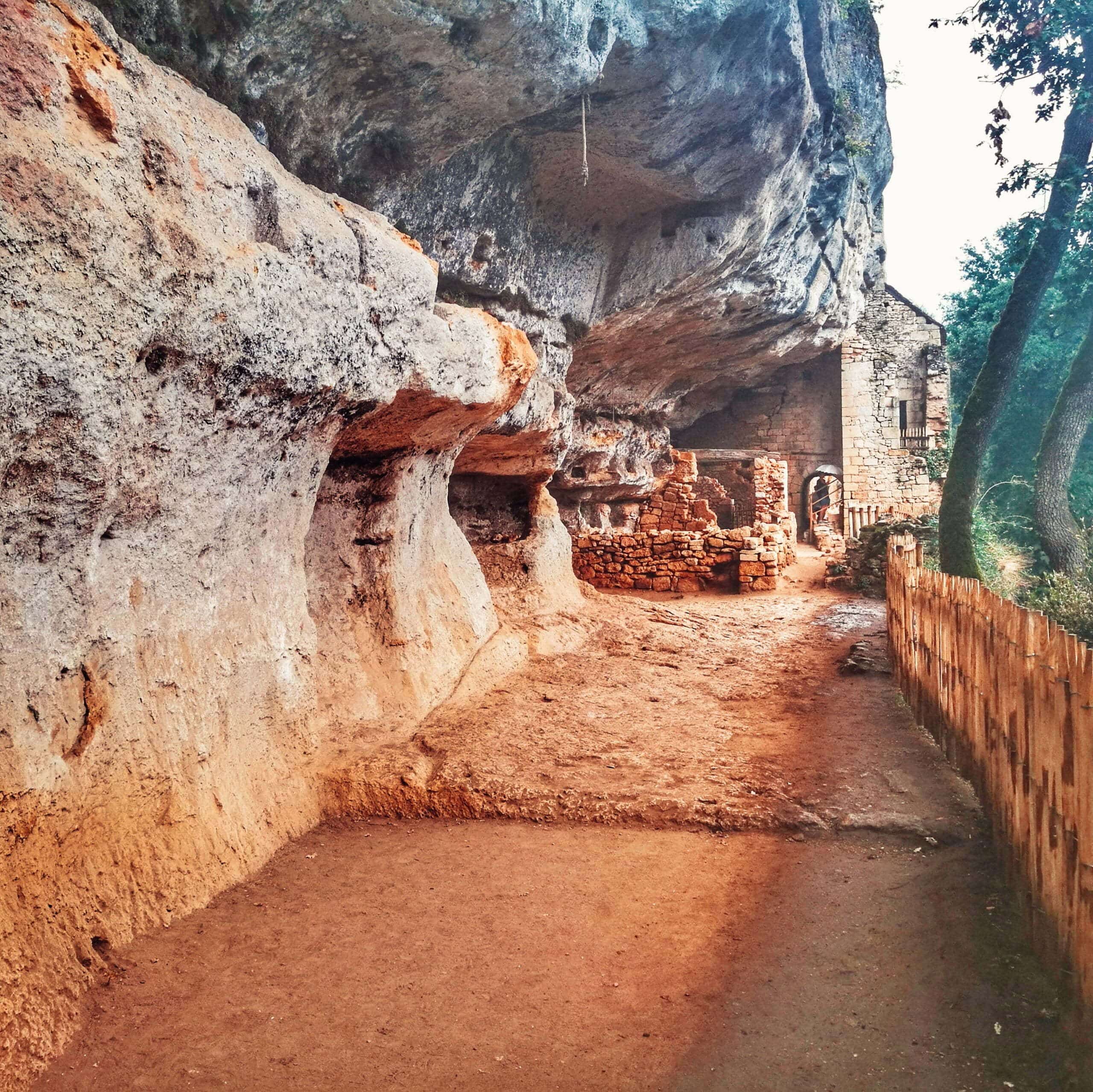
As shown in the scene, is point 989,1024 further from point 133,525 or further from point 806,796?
point 133,525

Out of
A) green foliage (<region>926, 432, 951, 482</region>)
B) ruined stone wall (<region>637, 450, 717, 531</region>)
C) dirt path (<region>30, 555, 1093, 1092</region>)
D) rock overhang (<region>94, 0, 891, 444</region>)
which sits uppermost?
rock overhang (<region>94, 0, 891, 444</region>)

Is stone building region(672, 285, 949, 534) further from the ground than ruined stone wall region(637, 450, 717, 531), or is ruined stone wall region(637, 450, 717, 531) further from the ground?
stone building region(672, 285, 949, 534)

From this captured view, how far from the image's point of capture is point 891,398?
69.6 ft

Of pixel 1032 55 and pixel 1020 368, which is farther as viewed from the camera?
pixel 1020 368

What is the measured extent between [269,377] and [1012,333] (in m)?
9.99

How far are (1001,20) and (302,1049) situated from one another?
43.7 ft

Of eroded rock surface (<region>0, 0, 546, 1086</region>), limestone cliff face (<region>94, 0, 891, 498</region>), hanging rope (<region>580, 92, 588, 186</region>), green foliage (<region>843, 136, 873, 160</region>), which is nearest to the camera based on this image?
eroded rock surface (<region>0, 0, 546, 1086</region>)

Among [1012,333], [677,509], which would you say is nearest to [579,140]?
[1012,333]

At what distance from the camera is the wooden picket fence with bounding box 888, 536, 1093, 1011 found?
8.70 feet

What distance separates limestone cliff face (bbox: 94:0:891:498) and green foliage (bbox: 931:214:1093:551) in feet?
33.9

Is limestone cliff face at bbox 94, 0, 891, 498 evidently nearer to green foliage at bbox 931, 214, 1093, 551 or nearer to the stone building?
the stone building

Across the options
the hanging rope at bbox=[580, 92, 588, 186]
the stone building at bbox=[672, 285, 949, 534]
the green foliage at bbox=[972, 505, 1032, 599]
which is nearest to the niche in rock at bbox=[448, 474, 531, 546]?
the hanging rope at bbox=[580, 92, 588, 186]

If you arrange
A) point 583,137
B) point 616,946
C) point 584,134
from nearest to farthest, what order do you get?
point 616,946 → point 584,134 → point 583,137

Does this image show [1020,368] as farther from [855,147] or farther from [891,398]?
[855,147]
